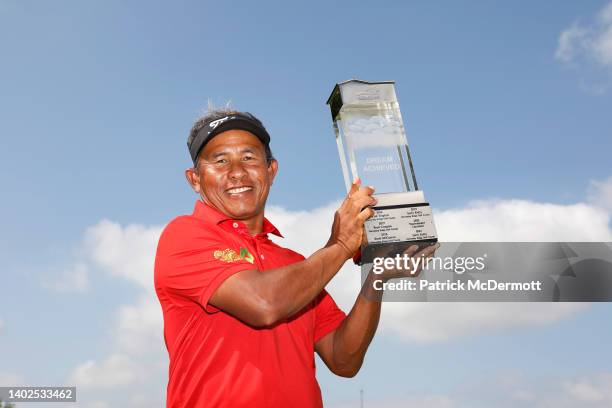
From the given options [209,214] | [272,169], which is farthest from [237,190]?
[272,169]

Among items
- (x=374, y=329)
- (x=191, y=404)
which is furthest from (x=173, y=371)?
(x=374, y=329)

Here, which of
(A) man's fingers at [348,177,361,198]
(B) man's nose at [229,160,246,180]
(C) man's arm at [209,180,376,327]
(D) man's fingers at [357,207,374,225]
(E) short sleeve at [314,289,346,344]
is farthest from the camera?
(E) short sleeve at [314,289,346,344]

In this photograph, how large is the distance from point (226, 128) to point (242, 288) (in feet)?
5.22

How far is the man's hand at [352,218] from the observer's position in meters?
5.09

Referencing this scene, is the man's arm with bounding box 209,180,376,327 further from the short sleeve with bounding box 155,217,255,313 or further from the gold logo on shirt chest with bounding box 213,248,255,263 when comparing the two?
the gold logo on shirt chest with bounding box 213,248,255,263

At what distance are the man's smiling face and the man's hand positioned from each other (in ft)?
2.67

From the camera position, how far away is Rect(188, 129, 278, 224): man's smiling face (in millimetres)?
5676

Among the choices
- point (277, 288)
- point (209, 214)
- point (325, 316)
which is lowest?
point (277, 288)

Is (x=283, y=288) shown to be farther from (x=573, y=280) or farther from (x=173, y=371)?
(x=573, y=280)

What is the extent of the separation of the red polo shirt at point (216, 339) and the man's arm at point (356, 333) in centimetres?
57

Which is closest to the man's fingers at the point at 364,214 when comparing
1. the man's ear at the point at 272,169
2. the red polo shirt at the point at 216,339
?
the red polo shirt at the point at 216,339

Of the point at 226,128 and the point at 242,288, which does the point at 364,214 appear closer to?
the point at 242,288

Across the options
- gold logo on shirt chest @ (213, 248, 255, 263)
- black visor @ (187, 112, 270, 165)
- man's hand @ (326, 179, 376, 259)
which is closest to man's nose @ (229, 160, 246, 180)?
black visor @ (187, 112, 270, 165)

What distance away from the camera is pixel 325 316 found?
6.20 metres
